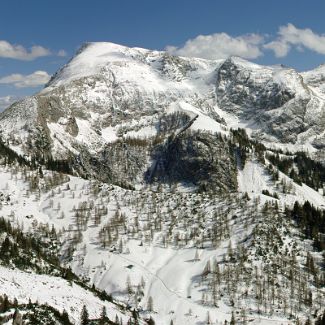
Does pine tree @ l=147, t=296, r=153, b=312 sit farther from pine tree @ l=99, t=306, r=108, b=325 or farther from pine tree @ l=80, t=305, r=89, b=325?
pine tree @ l=80, t=305, r=89, b=325

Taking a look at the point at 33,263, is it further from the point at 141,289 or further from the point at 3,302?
the point at 3,302

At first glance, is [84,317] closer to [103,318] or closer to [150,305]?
[103,318]

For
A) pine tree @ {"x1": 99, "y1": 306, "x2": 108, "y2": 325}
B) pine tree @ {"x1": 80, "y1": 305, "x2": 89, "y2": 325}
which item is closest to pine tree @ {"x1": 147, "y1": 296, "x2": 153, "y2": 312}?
pine tree @ {"x1": 99, "y1": 306, "x2": 108, "y2": 325}

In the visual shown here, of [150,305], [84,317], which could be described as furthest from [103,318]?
[150,305]

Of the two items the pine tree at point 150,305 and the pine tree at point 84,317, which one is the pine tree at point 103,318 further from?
the pine tree at point 150,305

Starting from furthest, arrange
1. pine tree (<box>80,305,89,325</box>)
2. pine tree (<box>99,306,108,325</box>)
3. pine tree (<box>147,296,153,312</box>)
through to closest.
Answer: pine tree (<box>147,296,153,312</box>) → pine tree (<box>99,306,108,325</box>) → pine tree (<box>80,305,89,325</box>)

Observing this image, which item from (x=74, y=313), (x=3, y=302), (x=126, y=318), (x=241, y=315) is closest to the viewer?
(x=3, y=302)

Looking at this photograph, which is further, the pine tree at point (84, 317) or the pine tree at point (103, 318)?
→ the pine tree at point (103, 318)

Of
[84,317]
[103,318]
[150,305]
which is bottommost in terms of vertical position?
[150,305]

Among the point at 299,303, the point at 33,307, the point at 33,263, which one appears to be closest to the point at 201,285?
the point at 299,303

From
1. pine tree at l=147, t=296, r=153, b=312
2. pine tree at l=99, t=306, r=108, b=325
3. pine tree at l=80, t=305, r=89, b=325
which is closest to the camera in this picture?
pine tree at l=80, t=305, r=89, b=325

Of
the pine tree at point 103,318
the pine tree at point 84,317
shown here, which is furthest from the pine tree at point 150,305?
the pine tree at point 84,317
